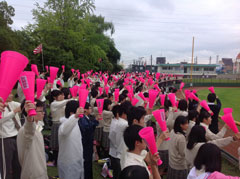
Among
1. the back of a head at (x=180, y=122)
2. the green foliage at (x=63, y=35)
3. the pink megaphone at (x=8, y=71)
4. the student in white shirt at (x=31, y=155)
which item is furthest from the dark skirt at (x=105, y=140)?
the green foliage at (x=63, y=35)

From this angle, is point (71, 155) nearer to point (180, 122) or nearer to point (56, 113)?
point (180, 122)

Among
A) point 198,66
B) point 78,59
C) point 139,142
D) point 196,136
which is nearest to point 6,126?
point 139,142

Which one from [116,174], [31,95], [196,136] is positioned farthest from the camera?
[116,174]

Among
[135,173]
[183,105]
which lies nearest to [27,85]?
[135,173]

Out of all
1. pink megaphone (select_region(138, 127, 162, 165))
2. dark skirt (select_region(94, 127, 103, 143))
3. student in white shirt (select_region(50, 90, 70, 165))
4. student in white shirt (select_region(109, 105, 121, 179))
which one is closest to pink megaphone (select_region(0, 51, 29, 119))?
pink megaphone (select_region(138, 127, 162, 165))

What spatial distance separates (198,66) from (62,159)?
61707mm

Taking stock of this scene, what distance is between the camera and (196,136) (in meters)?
2.70

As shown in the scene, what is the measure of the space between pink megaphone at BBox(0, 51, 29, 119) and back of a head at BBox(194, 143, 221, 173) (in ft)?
6.33

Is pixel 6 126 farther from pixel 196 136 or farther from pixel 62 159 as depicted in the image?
pixel 196 136

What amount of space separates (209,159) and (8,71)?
203cm

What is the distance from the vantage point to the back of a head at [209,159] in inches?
76.2

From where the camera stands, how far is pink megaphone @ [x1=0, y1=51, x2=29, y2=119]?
161 cm

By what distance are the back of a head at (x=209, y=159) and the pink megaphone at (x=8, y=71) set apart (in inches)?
76.0

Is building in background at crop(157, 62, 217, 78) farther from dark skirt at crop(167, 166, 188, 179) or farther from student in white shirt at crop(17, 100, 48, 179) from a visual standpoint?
student in white shirt at crop(17, 100, 48, 179)
